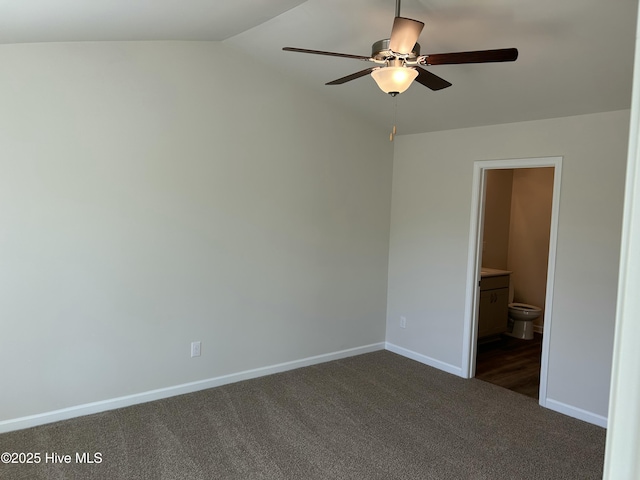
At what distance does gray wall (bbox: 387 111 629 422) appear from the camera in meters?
3.32

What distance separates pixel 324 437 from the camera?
10.2 ft

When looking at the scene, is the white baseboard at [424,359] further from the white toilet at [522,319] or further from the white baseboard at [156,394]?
the white toilet at [522,319]

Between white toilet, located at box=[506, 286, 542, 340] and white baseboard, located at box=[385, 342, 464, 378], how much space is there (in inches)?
65.7

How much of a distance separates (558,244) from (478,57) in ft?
6.93

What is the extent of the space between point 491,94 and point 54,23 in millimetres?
2970

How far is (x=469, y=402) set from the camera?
12.2 feet

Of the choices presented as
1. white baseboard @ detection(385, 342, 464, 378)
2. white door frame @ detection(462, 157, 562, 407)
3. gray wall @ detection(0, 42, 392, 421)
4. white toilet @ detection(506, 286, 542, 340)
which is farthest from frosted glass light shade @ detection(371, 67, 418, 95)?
white toilet @ detection(506, 286, 542, 340)

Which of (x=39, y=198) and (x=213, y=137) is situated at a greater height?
(x=213, y=137)

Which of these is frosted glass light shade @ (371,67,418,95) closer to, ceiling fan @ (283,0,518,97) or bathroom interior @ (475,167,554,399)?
ceiling fan @ (283,0,518,97)

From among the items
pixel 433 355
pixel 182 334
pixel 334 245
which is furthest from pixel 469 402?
pixel 182 334

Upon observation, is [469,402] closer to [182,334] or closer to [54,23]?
[182,334]

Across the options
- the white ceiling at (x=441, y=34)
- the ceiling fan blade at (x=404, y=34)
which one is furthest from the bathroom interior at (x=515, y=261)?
the ceiling fan blade at (x=404, y=34)

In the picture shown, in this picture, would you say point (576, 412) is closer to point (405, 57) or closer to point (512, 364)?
point (512, 364)

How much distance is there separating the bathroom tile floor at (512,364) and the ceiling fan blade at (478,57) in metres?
3.05
